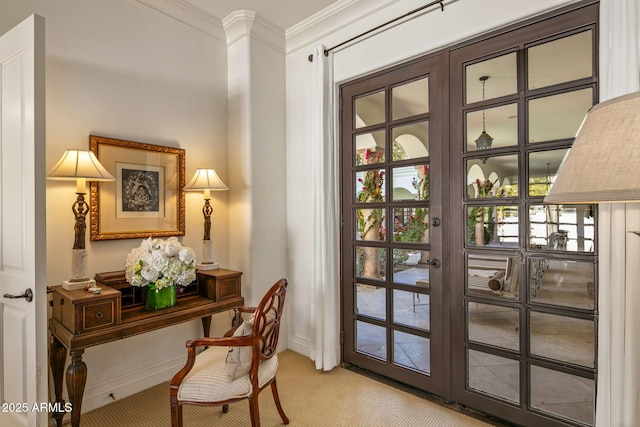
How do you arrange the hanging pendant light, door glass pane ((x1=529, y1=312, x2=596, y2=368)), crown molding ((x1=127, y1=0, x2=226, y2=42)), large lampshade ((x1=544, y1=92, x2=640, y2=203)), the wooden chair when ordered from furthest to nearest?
crown molding ((x1=127, y1=0, x2=226, y2=42)) → the hanging pendant light → door glass pane ((x1=529, y1=312, x2=596, y2=368)) → the wooden chair → large lampshade ((x1=544, y1=92, x2=640, y2=203))

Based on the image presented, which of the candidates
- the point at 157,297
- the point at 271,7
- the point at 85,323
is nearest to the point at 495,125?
the point at 271,7

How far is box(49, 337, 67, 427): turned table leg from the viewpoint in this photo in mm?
1923

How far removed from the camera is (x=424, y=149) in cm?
238

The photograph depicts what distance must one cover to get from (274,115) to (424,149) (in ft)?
4.81

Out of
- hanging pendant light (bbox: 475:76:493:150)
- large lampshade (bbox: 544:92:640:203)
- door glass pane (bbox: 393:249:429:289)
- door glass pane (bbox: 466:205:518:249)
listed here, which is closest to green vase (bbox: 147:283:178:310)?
door glass pane (bbox: 393:249:429:289)

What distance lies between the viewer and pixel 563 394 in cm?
186

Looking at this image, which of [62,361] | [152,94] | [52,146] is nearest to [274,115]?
[152,94]

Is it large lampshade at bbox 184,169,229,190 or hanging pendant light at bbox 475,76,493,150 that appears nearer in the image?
hanging pendant light at bbox 475,76,493,150

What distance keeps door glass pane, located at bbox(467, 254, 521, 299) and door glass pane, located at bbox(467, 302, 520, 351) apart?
0.31 feet

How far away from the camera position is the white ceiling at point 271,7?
2650 mm

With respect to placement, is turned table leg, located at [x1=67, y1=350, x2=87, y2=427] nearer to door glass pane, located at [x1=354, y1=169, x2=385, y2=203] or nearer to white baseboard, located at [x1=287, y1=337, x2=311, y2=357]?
white baseboard, located at [x1=287, y1=337, x2=311, y2=357]

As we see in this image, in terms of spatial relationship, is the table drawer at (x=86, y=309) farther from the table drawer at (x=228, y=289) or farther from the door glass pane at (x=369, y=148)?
the door glass pane at (x=369, y=148)

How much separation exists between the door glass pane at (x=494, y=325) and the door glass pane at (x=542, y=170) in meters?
0.75

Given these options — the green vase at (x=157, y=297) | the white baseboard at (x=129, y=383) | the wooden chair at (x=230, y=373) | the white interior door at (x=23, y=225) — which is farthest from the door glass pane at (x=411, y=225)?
the white interior door at (x=23, y=225)
